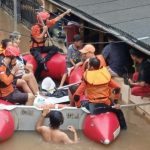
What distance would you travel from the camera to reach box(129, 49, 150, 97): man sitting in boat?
7.80m

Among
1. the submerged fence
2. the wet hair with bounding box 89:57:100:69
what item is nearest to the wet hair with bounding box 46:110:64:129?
the wet hair with bounding box 89:57:100:69

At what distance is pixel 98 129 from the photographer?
24.0 feet

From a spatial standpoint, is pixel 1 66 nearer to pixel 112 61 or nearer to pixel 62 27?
pixel 112 61

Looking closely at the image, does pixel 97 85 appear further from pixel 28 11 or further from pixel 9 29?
pixel 9 29

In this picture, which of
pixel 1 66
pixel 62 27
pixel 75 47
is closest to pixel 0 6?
pixel 62 27

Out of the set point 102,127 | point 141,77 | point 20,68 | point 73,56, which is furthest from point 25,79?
point 141,77

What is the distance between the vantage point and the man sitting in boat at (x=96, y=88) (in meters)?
7.38

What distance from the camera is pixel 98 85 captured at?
291 inches

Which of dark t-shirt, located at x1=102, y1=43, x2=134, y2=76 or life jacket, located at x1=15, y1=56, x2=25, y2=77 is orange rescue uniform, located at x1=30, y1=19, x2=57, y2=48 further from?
dark t-shirt, located at x1=102, y1=43, x2=134, y2=76

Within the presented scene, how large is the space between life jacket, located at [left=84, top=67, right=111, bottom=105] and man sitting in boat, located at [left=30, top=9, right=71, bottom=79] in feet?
7.75

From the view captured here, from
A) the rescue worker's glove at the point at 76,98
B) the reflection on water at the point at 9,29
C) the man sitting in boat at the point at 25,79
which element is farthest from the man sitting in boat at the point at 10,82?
the reflection on water at the point at 9,29

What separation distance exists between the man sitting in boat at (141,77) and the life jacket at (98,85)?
2.02ft

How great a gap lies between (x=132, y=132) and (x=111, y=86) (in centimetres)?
87

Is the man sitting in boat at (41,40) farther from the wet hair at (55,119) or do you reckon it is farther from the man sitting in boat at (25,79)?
the wet hair at (55,119)
